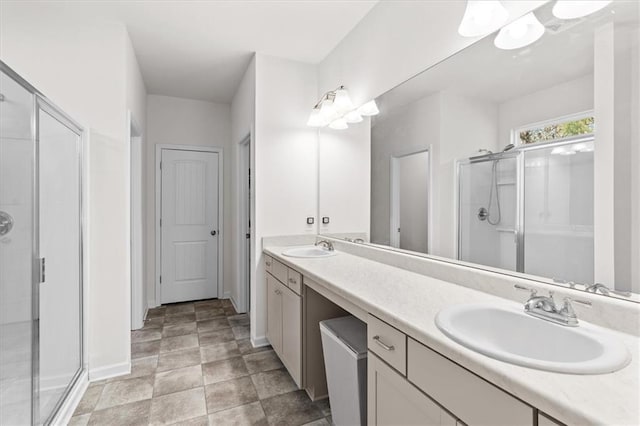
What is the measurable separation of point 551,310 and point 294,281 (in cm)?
138

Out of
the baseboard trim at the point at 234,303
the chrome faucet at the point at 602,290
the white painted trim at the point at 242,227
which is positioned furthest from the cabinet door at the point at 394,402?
the baseboard trim at the point at 234,303

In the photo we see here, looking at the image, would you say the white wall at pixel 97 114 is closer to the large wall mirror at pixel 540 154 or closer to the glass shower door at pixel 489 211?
the large wall mirror at pixel 540 154

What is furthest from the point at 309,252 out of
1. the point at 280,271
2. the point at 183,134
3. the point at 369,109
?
the point at 183,134

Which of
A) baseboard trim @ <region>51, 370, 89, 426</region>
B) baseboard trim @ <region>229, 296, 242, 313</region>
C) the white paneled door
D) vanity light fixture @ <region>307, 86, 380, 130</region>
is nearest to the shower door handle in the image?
baseboard trim @ <region>51, 370, 89, 426</region>

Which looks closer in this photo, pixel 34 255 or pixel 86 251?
pixel 34 255

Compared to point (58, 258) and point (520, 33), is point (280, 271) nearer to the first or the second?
point (58, 258)

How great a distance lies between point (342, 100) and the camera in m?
2.44

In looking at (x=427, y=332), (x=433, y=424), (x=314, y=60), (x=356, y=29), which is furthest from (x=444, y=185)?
(x=314, y=60)

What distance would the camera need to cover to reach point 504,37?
1.31 metres

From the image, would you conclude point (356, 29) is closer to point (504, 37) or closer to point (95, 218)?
point (504, 37)

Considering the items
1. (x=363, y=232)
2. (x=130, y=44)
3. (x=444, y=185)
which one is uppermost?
(x=130, y=44)

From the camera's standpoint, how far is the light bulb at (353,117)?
7.92 ft

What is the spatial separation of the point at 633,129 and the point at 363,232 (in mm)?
1632

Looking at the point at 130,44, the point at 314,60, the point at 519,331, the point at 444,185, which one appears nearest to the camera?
the point at 519,331
